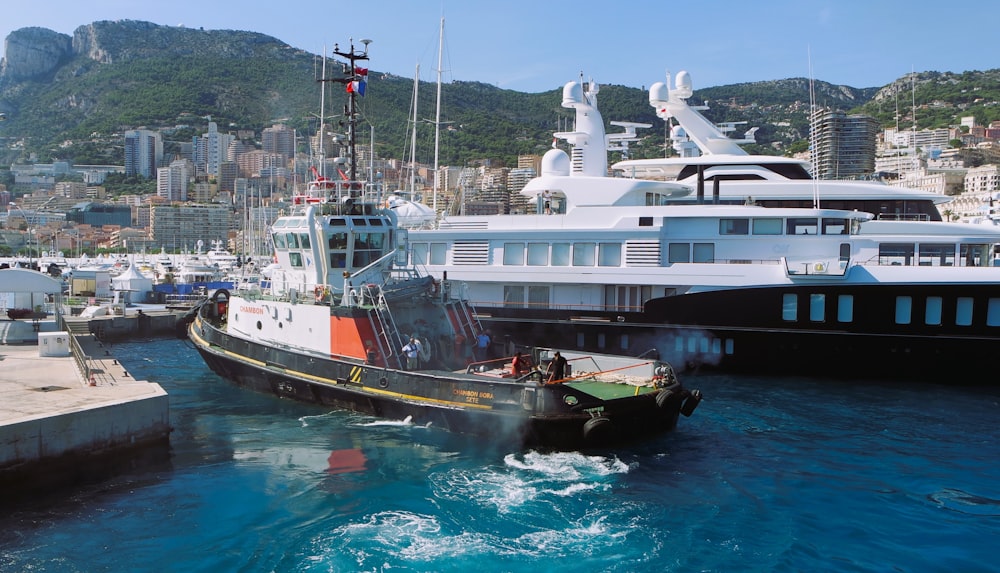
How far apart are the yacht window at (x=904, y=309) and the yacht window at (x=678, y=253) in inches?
244

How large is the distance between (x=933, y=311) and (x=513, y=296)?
496 inches

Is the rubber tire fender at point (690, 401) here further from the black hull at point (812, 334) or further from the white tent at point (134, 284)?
the white tent at point (134, 284)

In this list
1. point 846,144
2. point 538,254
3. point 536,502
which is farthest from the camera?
point 846,144

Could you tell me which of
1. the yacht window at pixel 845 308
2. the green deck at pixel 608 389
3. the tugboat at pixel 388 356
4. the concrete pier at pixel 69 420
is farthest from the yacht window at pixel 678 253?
the concrete pier at pixel 69 420

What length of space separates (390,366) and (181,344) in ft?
62.6

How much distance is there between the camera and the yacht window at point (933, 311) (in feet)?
65.1

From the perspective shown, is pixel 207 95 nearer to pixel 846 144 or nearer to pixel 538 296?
pixel 846 144

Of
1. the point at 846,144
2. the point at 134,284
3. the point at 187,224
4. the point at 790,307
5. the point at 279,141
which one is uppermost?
the point at 279,141

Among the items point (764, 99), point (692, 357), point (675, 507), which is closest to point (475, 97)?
point (764, 99)

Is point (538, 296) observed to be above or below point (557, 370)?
above

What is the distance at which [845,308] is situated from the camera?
810 inches

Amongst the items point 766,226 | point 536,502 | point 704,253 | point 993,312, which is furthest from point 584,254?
point 536,502

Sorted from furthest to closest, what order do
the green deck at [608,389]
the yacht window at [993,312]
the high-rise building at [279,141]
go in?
1. the high-rise building at [279,141]
2. the yacht window at [993,312]
3. the green deck at [608,389]

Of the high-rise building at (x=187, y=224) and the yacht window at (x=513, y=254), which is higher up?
the high-rise building at (x=187, y=224)
